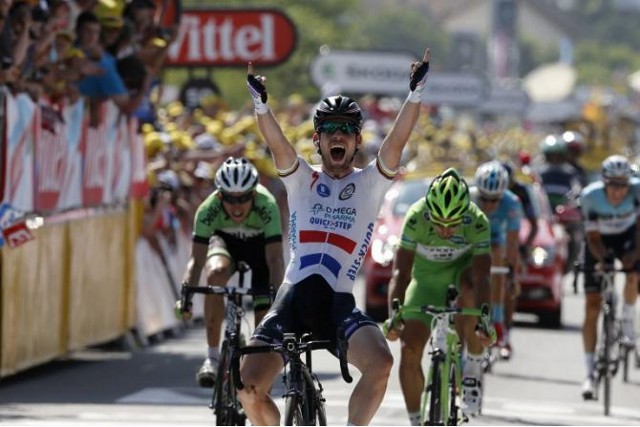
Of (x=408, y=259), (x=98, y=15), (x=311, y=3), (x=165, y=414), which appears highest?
(x=311, y=3)

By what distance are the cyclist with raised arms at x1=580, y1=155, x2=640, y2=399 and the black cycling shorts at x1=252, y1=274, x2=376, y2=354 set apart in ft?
22.1

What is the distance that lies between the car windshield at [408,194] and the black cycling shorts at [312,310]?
12618 mm

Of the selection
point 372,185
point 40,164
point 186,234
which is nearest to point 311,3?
point 186,234

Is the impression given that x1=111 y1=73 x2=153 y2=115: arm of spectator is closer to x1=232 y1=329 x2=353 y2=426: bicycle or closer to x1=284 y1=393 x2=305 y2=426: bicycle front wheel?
x1=232 y1=329 x2=353 y2=426: bicycle

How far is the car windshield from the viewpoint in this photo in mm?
23812

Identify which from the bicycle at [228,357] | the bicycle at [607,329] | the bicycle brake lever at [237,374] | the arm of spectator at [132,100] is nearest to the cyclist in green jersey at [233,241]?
the bicycle at [228,357]

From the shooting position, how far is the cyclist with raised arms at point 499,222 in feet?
55.4

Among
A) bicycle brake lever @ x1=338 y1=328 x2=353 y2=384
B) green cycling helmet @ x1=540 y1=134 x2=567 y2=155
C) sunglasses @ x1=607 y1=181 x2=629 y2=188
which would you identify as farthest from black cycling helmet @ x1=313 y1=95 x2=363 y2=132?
green cycling helmet @ x1=540 y1=134 x2=567 y2=155

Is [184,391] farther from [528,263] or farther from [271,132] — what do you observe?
[528,263]

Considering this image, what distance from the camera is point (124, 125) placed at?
20.8 m

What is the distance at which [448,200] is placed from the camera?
43.7ft

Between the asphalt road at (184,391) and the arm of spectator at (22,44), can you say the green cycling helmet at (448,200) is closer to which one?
the asphalt road at (184,391)

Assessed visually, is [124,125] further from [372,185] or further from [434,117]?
[434,117]

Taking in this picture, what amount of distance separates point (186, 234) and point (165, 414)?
27.7 feet
